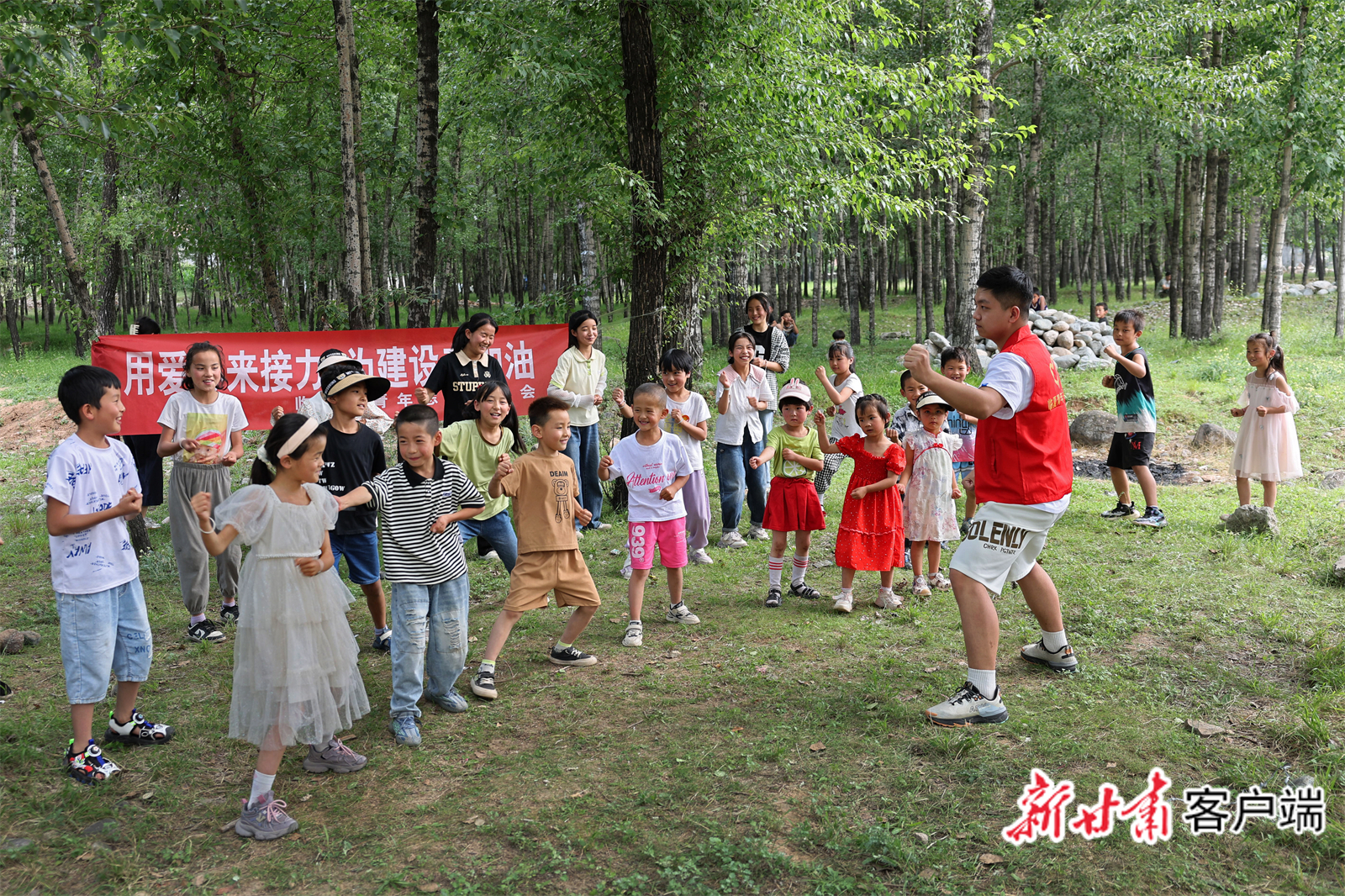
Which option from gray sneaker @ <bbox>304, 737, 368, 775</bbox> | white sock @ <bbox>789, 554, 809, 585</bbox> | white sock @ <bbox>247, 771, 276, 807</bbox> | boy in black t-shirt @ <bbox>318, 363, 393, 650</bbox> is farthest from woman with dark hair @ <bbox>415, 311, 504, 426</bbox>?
white sock @ <bbox>247, 771, 276, 807</bbox>

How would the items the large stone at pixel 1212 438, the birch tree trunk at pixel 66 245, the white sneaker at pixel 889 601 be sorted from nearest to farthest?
the white sneaker at pixel 889 601 < the birch tree trunk at pixel 66 245 < the large stone at pixel 1212 438

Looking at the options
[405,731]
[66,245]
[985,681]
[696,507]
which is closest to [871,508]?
[696,507]

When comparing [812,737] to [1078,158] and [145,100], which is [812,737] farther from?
[1078,158]

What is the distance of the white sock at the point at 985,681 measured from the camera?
437cm

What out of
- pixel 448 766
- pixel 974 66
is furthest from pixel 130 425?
pixel 974 66

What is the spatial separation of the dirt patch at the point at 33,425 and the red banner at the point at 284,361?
6.73 m

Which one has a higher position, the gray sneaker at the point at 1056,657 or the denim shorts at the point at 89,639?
the denim shorts at the point at 89,639

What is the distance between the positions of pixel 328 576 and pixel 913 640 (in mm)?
3593

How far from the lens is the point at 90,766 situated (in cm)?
407

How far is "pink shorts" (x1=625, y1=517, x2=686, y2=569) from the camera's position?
5.77 metres

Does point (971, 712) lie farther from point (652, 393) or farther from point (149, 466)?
point (149, 466)

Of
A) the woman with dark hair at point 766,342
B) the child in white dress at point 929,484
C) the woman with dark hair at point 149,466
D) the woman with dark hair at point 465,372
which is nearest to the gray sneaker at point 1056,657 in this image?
the child in white dress at point 929,484

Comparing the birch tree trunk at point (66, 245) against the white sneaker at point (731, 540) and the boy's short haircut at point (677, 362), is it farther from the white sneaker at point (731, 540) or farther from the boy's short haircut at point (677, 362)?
the white sneaker at point (731, 540)

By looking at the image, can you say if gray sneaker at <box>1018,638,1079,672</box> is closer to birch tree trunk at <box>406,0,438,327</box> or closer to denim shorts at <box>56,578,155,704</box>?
denim shorts at <box>56,578,155,704</box>
